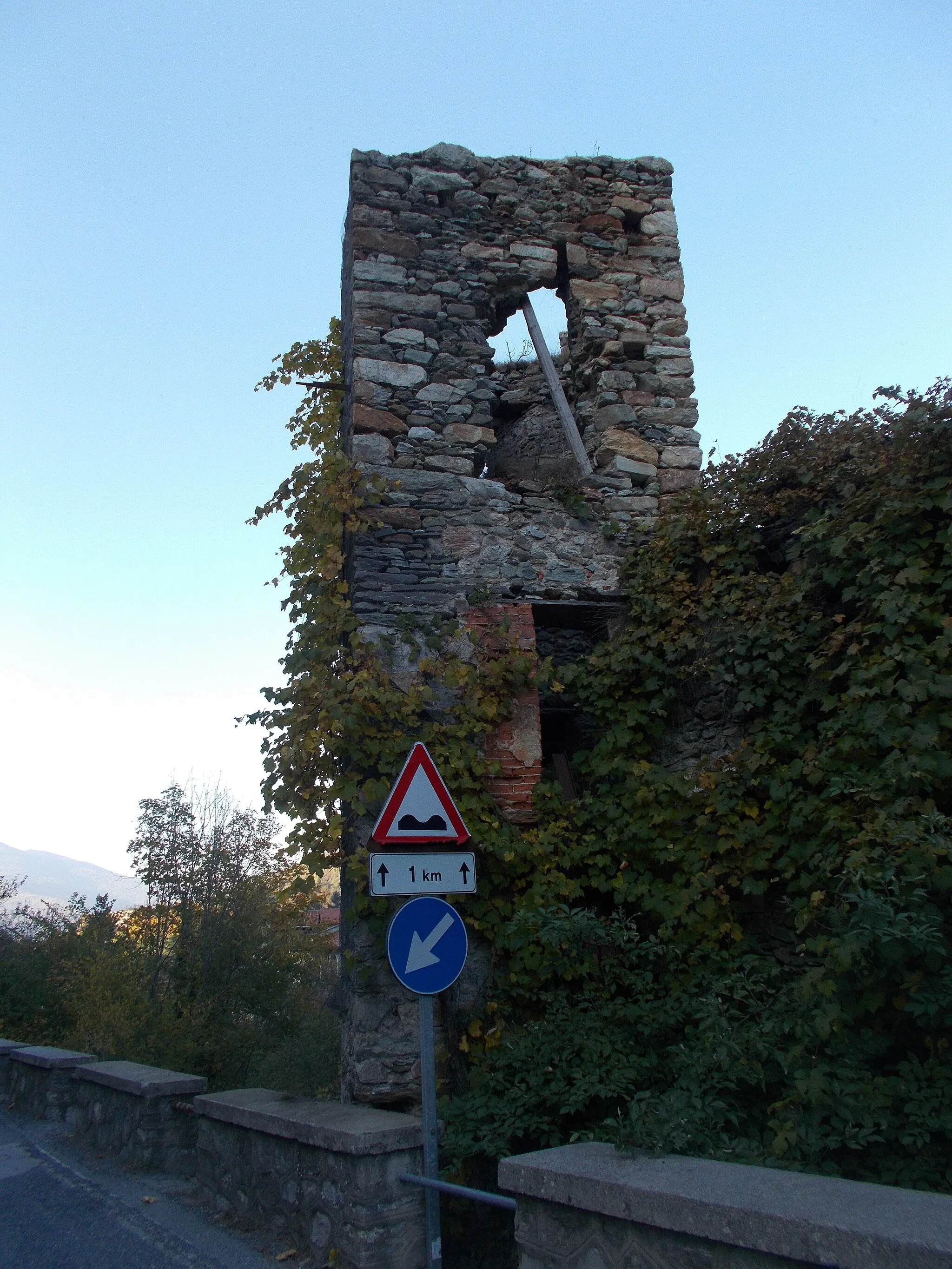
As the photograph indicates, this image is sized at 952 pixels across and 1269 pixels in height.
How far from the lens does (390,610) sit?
5.56m

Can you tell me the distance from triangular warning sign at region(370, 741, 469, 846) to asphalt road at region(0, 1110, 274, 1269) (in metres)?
1.81

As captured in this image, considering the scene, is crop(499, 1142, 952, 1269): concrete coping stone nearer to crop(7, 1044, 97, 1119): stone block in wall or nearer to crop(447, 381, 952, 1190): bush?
crop(447, 381, 952, 1190): bush

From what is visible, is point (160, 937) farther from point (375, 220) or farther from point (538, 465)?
point (375, 220)

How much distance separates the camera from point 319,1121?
146 inches

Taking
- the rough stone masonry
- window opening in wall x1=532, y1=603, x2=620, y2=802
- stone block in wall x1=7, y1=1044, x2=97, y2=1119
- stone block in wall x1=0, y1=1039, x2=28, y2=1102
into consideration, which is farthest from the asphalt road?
window opening in wall x1=532, y1=603, x2=620, y2=802

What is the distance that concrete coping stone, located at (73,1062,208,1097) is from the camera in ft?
16.9

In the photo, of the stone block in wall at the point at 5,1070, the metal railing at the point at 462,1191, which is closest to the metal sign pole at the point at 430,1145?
the metal railing at the point at 462,1191

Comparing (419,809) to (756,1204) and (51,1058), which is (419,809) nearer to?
(756,1204)

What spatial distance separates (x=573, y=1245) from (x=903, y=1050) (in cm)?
178

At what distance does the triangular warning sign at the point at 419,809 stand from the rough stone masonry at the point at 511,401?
4.24ft

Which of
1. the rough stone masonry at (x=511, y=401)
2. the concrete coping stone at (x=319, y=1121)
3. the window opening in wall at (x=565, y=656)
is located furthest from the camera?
the window opening in wall at (x=565, y=656)

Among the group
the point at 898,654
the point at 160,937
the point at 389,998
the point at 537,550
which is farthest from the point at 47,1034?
the point at 898,654

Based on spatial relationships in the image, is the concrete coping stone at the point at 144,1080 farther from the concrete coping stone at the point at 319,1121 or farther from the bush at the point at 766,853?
the bush at the point at 766,853

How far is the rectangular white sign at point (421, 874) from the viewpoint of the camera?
3.61 meters
